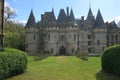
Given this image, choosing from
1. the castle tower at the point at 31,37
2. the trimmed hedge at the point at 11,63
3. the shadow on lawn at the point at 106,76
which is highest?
the castle tower at the point at 31,37

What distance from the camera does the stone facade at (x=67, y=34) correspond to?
68000mm

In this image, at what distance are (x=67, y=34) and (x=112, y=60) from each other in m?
51.6

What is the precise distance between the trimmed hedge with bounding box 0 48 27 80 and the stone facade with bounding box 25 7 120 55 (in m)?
49.0

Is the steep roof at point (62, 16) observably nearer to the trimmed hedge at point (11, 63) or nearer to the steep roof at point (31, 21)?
the steep roof at point (31, 21)

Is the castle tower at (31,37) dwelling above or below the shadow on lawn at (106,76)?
above

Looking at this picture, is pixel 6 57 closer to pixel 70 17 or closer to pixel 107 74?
pixel 107 74

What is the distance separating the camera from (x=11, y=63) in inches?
640

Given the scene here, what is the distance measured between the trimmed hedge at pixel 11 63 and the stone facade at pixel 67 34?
1928 inches

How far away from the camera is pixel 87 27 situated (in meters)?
73.8

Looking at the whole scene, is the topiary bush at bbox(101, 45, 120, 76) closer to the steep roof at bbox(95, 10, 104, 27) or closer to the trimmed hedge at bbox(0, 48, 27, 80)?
the trimmed hedge at bbox(0, 48, 27, 80)

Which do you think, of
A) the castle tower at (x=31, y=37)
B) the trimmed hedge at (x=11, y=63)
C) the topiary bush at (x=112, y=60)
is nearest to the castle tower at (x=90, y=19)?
the castle tower at (x=31, y=37)

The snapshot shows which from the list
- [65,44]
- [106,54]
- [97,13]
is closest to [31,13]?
[65,44]

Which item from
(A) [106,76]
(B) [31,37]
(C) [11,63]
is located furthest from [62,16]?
(C) [11,63]

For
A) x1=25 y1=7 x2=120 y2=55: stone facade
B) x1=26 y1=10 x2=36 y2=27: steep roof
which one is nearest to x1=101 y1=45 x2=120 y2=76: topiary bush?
x1=25 y1=7 x2=120 y2=55: stone facade
